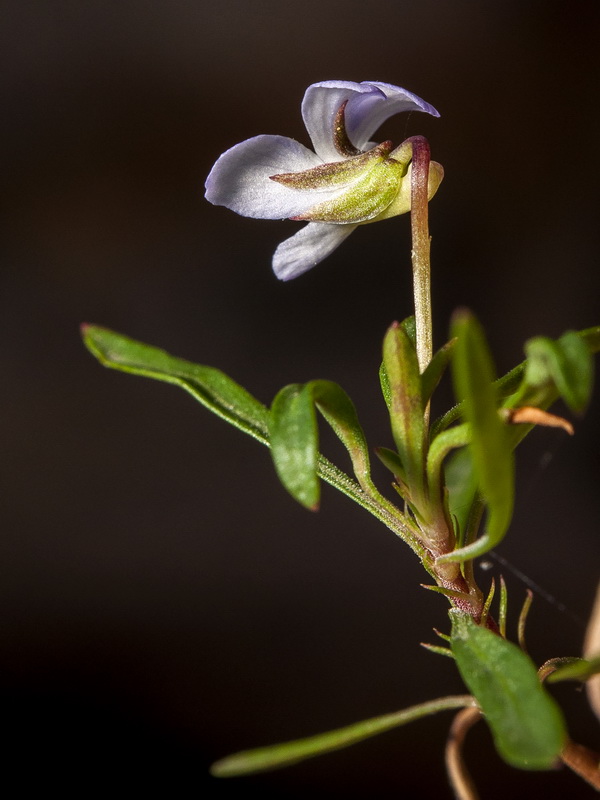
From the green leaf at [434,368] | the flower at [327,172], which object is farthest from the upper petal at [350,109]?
the green leaf at [434,368]

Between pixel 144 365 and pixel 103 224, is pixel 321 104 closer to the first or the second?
pixel 144 365

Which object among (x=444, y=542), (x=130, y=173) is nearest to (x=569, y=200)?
(x=130, y=173)

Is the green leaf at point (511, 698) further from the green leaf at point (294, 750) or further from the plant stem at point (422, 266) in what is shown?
the plant stem at point (422, 266)

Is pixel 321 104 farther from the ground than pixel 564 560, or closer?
farther from the ground

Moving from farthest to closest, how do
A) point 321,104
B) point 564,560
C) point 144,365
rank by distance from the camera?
point 564,560
point 321,104
point 144,365

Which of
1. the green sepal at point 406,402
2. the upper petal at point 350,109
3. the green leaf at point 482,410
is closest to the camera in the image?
the green leaf at point 482,410

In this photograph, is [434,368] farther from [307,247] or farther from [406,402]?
[307,247]
